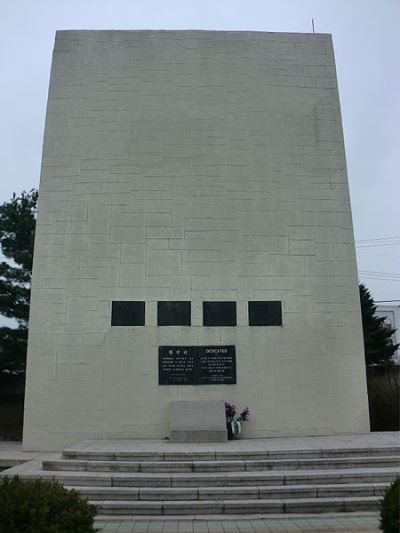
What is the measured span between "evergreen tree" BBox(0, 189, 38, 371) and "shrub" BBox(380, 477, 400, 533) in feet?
42.6

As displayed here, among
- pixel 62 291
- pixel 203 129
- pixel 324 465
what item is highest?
pixel 203 129

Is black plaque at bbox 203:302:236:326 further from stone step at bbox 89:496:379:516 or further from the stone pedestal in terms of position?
stone step at bbox 89:496:379:516

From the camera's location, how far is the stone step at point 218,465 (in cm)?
798

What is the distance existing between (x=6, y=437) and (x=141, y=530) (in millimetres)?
9143

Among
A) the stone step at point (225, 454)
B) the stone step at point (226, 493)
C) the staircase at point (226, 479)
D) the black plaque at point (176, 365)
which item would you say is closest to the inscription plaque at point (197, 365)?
the black plaque at point (176, 365)

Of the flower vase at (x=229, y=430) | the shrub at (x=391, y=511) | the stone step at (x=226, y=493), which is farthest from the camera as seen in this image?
the flower vase at (x=229, y=430)

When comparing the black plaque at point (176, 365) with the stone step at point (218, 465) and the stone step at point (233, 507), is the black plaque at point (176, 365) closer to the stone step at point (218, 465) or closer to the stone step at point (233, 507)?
the stone step at point (218, 465)

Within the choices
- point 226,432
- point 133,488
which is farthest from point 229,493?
point 226,432

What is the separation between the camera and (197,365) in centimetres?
1128

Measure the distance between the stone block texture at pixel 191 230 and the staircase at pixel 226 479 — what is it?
268 centimetres

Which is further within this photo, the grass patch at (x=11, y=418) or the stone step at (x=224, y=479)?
the grass patch at (x=11, y=418)

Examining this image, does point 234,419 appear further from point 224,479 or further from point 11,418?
point 11,418

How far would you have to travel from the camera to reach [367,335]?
23.2 m

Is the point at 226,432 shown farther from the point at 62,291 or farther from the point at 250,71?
the point at 250,71
